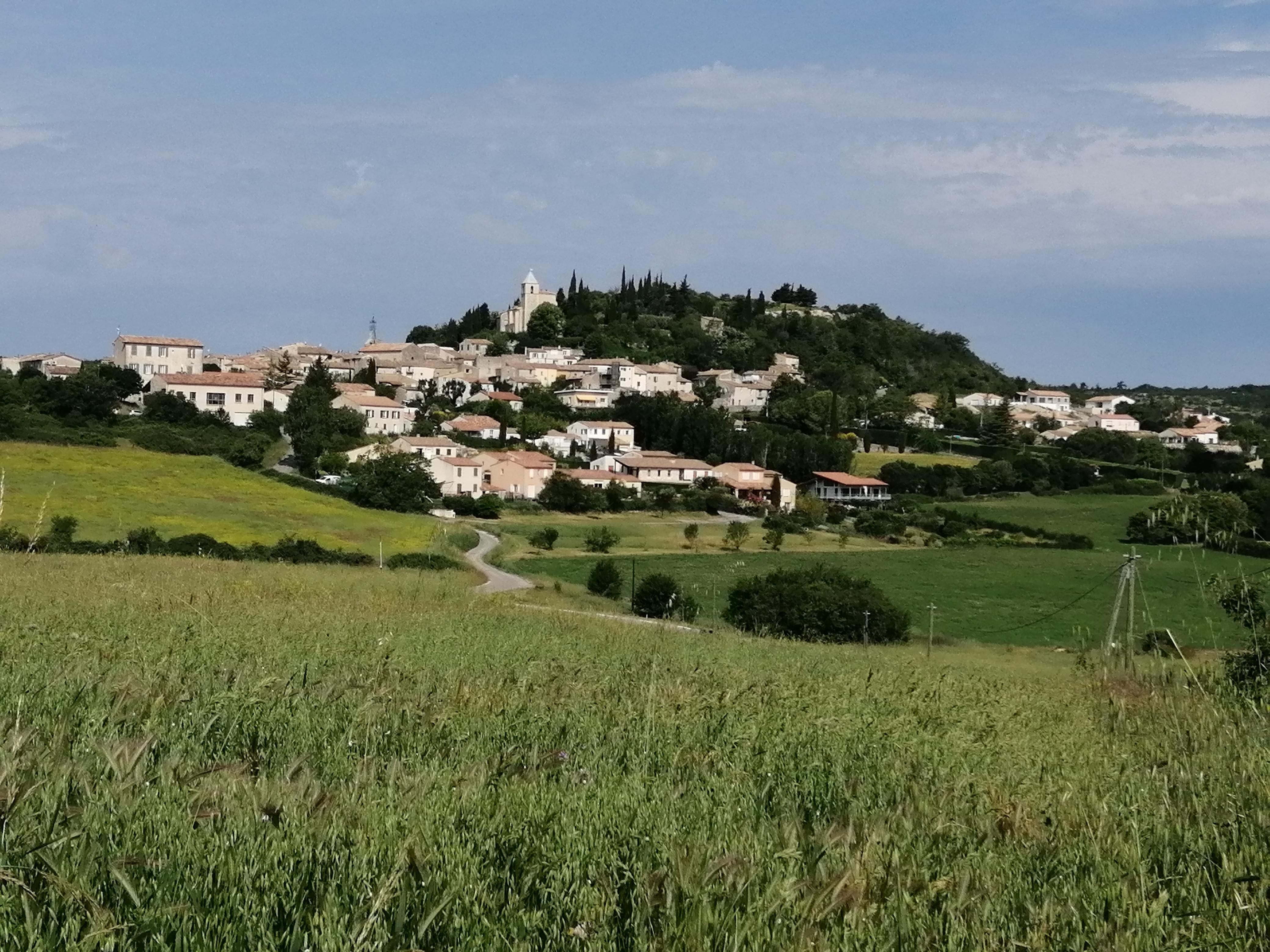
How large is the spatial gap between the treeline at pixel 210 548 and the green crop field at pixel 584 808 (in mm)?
23558

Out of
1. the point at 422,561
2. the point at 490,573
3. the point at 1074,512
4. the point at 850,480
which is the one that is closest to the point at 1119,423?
the point at 850,480

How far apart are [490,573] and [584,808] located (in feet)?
124

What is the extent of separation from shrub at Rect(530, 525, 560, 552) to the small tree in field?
1015 cm

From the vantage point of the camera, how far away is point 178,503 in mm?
47594

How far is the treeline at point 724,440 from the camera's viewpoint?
3701 inches

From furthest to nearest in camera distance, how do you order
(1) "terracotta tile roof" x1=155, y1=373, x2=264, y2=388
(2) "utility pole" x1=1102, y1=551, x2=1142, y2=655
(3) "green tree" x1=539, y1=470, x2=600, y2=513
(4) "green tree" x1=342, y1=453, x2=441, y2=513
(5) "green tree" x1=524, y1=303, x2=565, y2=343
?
(5) "green tree" x1=524, y1=303, x2=565, y2=343, (1) "terracotta tile roof" x1=155, y1=373, x2=264, y2=388, (3) "green tree" x1=539, y1=470, x2=600, y2=513, (4) "green tree" x1=342, y1=453, x2=441, y2=513, (2) "utility pole" x1=1102, y1=551, x2=1142, y2=655

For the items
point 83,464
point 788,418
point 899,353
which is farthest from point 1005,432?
point 83,464

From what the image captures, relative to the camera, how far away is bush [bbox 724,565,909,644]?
3391 centimetres

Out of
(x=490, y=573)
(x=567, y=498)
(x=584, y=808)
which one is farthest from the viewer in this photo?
(x=567, y=498)

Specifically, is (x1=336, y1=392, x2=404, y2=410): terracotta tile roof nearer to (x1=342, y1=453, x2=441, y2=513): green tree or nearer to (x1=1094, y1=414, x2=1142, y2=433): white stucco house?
(x1=342, y1=453, x2=441, y2=513): green tree

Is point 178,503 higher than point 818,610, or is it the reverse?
point 178,503

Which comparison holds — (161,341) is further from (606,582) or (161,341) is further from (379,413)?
(606,582)

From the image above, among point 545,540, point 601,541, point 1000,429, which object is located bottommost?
point 601,541

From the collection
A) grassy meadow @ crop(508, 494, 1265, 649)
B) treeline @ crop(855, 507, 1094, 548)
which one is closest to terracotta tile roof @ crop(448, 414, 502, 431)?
grassy meadow @ crop(508, 494, 1265, 649)
